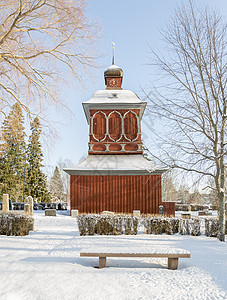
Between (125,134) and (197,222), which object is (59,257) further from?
(125,134)

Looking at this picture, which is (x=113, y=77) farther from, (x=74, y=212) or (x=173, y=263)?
(x=173, y=263)

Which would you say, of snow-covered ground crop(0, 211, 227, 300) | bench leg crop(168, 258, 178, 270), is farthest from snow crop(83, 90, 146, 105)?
bench leg crop(168, 258, 178, 270)

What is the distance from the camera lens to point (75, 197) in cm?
1856

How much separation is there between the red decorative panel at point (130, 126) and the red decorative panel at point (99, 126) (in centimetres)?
184

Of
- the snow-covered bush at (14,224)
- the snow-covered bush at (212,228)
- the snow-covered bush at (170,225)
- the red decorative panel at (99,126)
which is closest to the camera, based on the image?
the snow-covered bush at (14,224)

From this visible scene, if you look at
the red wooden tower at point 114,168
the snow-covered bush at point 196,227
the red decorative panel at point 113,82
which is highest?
A: the red decorative panel at point 113,82

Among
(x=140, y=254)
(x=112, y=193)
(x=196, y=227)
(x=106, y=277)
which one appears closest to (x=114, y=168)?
(x=112, y=193)

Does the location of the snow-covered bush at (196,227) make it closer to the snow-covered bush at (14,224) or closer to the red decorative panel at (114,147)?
the snow-covered bush at (14,224)

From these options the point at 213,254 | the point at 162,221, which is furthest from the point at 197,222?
the point at 213,254

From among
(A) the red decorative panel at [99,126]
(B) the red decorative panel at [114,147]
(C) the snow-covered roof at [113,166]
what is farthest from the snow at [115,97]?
(C) the snow-covered roof at [113,166]

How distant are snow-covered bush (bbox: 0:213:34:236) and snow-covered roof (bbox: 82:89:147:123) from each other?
12.2 metres

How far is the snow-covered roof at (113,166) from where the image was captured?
18.2 meters

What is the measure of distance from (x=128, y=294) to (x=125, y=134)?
16672 millimetres

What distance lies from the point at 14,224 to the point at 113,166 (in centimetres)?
949
